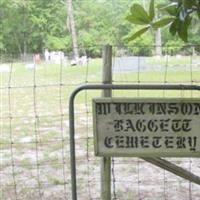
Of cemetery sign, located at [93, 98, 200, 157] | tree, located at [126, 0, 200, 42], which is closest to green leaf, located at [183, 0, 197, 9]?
tree, located at [126, 0, 200, 42]

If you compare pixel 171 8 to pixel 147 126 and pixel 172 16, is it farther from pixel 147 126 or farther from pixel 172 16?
pixel 147 126

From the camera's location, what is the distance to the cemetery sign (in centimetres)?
207

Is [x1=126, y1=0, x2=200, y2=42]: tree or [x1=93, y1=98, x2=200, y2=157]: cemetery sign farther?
[x1=93, y1=98, x2=200, y2=157]: cemetery sign

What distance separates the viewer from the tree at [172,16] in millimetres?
1159

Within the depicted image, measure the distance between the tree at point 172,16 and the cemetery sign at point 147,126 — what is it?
850mm

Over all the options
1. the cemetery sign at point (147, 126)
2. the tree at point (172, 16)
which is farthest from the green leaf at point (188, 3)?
the cemetery sign at point (147, 126)

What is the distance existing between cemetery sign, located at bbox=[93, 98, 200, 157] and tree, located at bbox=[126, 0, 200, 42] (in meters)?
0.85

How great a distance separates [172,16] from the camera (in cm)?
120

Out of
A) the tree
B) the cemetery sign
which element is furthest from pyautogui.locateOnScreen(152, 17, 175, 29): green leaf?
the cemetery sign

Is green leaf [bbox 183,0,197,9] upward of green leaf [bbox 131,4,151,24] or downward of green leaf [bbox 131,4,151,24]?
upward

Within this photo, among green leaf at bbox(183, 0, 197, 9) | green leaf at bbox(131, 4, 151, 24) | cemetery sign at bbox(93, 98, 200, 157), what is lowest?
cemetery sign at bbox(93, 98, 200, 157)

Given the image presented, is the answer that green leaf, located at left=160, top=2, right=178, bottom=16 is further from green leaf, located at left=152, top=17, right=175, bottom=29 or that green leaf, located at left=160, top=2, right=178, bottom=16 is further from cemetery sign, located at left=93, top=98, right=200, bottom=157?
cemetery sign, located at left=93, top=98, right=200, bottom=157

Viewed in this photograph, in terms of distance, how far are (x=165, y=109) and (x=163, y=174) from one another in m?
A: 2.80

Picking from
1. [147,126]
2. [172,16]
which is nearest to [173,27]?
[172,16]
